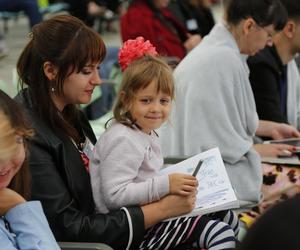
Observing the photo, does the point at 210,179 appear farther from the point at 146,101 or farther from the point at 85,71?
the point at 85,71

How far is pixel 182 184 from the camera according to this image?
1720mm

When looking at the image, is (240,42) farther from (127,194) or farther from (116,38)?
(116,38)

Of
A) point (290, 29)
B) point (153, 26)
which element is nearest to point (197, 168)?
point (290, 29)

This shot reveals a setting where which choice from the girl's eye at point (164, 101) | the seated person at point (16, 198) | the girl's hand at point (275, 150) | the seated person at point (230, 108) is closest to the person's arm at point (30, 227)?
the seated person at point (16, 198)

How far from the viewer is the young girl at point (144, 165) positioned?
1.71 meters

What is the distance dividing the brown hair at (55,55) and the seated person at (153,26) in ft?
7.45

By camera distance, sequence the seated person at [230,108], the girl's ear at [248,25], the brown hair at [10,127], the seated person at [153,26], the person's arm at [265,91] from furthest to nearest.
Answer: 1. the seated person at [153,26]
2. the person's arm at [265,91]
3. the girl's ear at [248,25]
4. the seated person at [230,108]
5. the brown hair at [10,127]

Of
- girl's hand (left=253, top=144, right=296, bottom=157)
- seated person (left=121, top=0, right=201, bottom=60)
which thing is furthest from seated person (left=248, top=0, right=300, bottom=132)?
seated person (left=121, top=0, right=201, bottom=60)

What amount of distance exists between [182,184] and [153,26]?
8.13 feet

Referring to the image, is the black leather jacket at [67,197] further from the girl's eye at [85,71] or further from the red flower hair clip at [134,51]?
the red flower hair clip at [134,51]

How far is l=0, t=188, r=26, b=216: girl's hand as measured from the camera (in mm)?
1449

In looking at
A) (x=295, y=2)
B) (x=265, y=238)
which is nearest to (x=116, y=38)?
(x=295, y=2)

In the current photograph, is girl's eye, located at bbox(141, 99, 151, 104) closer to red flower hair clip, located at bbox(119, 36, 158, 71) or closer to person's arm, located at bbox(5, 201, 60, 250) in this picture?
red flower hair clip, located at bbox(119, 36, 158, 71)

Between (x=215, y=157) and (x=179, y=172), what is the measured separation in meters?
0.15
